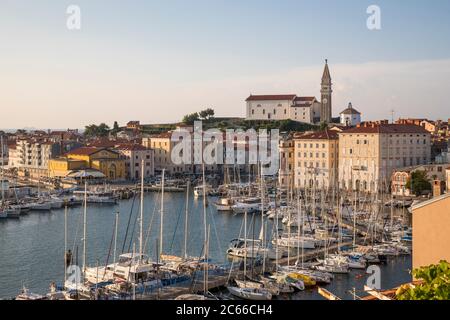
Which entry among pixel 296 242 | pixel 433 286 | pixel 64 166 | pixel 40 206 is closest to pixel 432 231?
pixel 433 286

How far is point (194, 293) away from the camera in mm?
6887

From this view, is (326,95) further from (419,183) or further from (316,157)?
(419,183)

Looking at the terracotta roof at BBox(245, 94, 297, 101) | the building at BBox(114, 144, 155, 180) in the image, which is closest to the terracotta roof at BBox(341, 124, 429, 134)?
the building at BBox(114, 144, 155, 180)

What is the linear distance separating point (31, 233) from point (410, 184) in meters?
9.43

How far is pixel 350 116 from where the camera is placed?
27.2 meters

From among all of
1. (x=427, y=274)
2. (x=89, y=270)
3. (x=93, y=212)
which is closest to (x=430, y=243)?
(x=427, y=274)

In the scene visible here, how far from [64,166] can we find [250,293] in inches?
633

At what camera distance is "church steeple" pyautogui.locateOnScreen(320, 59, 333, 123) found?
31.2 m

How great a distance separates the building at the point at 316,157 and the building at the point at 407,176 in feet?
6.76

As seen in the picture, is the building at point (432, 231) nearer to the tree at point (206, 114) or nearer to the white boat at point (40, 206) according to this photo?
the white boat at point (40, 206)

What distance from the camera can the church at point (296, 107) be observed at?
31125 millimetres
